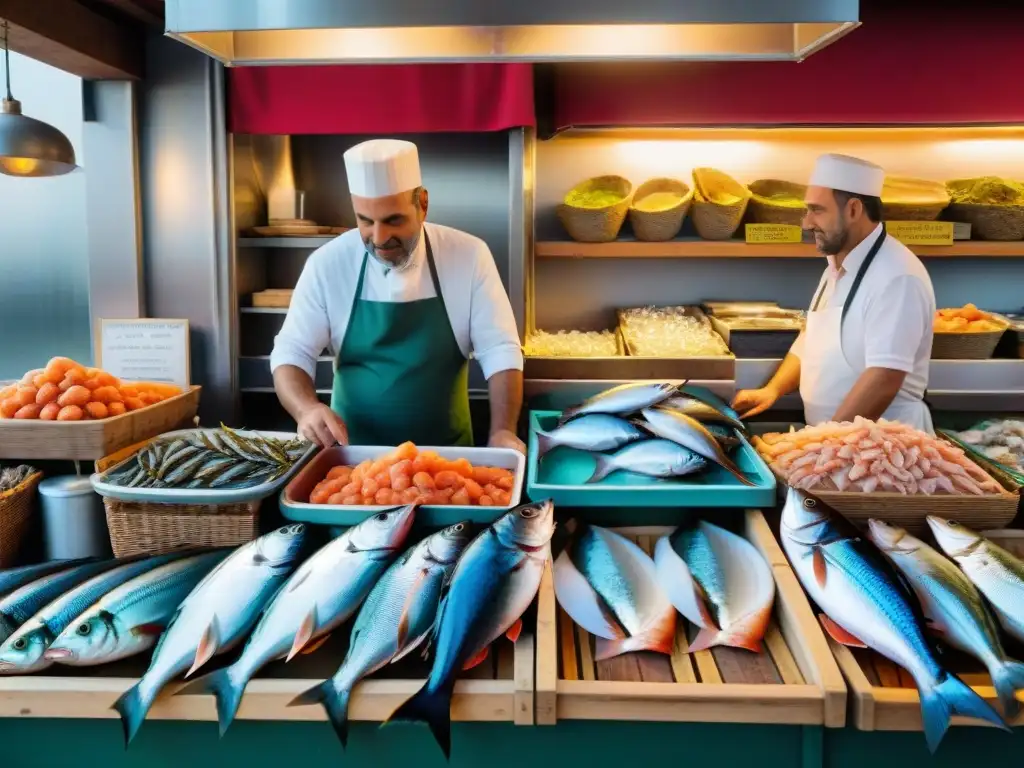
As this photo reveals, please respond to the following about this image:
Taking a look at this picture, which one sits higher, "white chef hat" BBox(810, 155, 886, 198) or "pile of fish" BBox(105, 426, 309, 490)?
"white chef hat" BBox(810, 155, 886, 198)

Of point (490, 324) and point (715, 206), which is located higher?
point (715, 206)

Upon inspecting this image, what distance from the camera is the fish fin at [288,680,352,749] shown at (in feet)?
4.78

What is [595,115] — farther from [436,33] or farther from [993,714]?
[993,714]

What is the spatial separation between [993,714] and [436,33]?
6.38ft

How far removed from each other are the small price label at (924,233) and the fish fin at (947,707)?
311 cm

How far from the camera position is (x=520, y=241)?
13.7 ft

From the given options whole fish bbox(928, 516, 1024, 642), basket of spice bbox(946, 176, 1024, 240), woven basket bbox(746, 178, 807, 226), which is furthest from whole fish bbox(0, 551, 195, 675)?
basket of spice bbox(946, 176, 1024, 240)

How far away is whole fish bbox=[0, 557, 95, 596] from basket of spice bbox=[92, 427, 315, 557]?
13cm

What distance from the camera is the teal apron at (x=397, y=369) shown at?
323 centimetres

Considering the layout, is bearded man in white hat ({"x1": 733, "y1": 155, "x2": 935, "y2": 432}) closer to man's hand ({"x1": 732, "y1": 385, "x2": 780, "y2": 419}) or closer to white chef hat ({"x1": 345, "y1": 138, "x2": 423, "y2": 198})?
man's hand ({"x1": 732, "y1": 385, "x2": 780, "y2": 419})

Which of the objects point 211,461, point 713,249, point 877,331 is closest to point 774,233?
point 713,249

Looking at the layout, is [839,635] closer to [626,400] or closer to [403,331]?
[626,400]

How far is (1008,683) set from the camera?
1480 mm

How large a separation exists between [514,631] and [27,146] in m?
2.68
